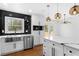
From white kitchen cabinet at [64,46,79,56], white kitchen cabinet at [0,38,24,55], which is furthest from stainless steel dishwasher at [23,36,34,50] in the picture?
white kitchen cabinet at [64,46,79,56]

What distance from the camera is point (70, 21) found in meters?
2.04

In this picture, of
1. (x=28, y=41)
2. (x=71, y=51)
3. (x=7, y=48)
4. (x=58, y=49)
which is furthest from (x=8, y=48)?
(x=71, y=51)

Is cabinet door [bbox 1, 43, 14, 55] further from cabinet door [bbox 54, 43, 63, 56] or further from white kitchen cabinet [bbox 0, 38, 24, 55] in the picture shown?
cabinet door [bbox 54, 43, 63, 56]

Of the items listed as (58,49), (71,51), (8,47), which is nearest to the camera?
(71,51)

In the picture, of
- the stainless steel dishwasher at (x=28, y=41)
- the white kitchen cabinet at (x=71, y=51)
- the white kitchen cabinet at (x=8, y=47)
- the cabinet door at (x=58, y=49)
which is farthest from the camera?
the stainless steel dishwasher at (x=28, y=41)

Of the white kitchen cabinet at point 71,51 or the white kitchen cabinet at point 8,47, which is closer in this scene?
the white kitchen cabinet at point 71,51

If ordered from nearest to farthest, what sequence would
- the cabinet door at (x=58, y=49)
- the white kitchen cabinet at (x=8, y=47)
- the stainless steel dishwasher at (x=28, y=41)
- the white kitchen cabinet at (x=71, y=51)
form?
the white kitchen cabinet at (x=71, y=51)
the cabinet door at (x=58, y=49)
the white kitchen cabinet at (x=8, y=47)
the stainless steel dishwasher at (x=28, y=41)

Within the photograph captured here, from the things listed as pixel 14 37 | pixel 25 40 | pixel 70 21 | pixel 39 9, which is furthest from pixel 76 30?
pixel 25 40

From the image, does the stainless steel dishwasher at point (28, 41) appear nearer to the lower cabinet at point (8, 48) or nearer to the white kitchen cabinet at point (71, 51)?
the lower cabinet at point (8, 48)

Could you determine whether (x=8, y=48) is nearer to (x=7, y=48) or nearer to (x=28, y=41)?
(x=7, y=48)

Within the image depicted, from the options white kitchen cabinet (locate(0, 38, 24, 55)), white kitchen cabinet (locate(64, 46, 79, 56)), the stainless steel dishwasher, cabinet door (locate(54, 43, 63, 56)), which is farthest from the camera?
the stainless steel dishwasher

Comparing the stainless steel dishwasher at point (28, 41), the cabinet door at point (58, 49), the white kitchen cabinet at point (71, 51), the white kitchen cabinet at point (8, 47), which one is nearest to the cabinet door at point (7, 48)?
the white kitchen cabinet at point (8, 47)

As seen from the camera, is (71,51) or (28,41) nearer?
(71,51)

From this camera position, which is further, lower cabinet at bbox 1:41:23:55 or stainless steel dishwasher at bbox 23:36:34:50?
stainless steel dishwasher at bbox 23:36:34:50
